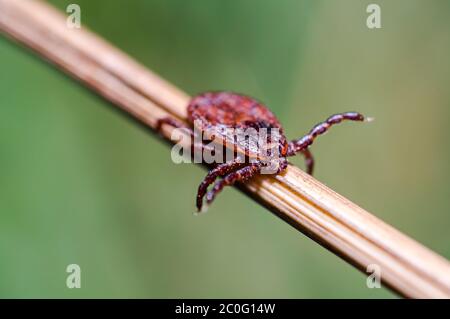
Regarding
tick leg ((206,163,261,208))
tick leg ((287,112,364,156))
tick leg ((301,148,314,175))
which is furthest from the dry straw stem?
tick leg ((301,148,314,175))

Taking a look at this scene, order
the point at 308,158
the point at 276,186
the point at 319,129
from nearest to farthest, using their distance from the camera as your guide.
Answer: the point at 276,186, the point at 319,129, the point at 308,158

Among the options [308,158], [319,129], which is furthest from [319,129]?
[308,158]

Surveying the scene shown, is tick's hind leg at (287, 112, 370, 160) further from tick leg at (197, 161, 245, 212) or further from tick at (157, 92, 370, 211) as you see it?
tick leg at (197, 161, 245, 212)

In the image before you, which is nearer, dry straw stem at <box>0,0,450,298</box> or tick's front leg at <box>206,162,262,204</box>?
dry straw stem at <box>0,0,450,298</box>

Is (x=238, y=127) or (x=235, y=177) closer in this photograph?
(x=235, y=177)

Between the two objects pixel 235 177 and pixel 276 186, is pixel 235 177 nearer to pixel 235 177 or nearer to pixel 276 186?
pixel 235 177

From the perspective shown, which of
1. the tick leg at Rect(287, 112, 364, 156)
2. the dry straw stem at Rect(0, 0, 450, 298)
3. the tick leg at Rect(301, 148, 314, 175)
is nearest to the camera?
the dry straw stem at Rect(0, 0, 450, 298)
